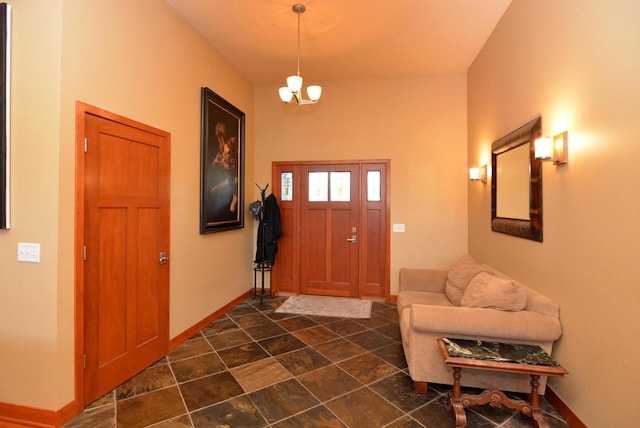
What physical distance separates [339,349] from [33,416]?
8.10ft

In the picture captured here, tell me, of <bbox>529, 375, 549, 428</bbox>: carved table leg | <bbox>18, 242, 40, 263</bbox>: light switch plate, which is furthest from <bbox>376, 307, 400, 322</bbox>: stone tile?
<bbox>18, 242, 40, 263</bbox>: light switch plate

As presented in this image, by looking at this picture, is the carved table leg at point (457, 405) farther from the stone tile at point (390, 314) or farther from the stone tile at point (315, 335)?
the stone tile at point (390, 314)

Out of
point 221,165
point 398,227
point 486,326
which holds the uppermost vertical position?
point 221,165

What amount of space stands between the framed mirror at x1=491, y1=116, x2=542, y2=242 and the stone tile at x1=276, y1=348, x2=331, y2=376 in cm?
226

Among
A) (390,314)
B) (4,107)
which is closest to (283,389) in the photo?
(390,314)

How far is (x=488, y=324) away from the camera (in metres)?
2.26

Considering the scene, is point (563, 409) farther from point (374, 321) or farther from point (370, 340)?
point (374, 321)

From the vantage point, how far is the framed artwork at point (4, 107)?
81.4 inches

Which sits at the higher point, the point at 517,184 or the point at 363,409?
the point at 517,184

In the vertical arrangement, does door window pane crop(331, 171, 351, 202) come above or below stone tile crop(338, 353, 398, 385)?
above

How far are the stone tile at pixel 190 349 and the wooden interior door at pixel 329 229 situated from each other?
213 cm

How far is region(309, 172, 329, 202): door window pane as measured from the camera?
516 centimetres

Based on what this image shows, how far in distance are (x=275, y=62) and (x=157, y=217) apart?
2.81m

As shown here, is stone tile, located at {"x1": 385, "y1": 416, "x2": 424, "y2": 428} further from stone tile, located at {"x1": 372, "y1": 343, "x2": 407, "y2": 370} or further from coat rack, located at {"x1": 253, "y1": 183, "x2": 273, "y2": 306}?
coat rack, located at {"x1": 253, "y1": 183, "x2": 273, "y2": 306}
